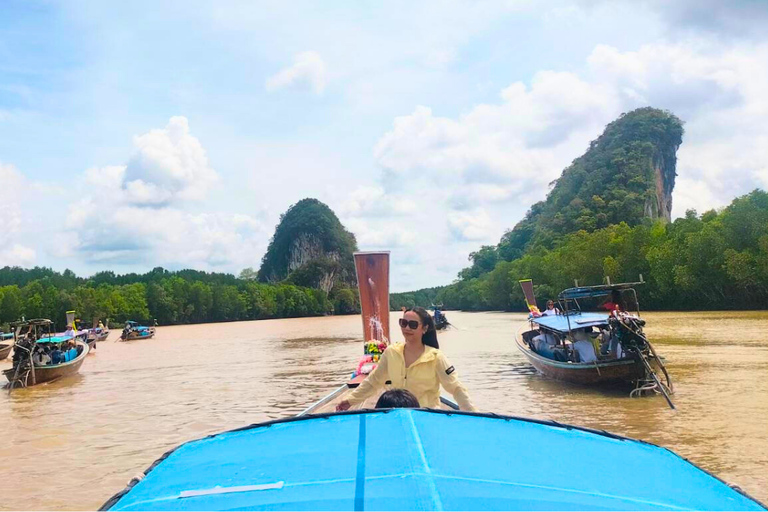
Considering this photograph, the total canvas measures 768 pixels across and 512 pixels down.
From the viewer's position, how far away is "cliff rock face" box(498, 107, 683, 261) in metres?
82.8

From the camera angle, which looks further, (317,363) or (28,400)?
(317,363)

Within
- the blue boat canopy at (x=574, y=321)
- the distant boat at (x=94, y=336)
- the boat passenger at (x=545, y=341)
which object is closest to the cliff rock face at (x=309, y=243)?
the distant boat at (x=94, y=336)

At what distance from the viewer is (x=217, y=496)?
221 cm

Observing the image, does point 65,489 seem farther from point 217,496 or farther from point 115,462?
point 217,496

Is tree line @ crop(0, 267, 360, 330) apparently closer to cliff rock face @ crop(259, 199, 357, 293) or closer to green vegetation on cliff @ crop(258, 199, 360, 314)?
green vegetation on cliff @ crop(258, 199, 360, 314)

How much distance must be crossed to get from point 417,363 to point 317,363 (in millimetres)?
17428

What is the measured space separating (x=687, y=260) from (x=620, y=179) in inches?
1823

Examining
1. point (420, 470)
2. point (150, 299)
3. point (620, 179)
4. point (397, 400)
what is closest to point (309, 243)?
point (150, 299)

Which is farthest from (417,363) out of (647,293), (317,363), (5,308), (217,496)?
(5,308)

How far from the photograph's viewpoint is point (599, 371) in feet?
39.2

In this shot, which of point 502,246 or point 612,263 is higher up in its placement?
point 502,246

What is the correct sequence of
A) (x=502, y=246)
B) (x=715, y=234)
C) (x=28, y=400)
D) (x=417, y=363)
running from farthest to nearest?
(x=502, y=246)
(x=715, y=234)
(x=28, y=400)
(x=417, y=363)

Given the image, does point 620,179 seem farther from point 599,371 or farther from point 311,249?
point 599,371

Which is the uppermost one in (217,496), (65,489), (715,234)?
(715,234)
